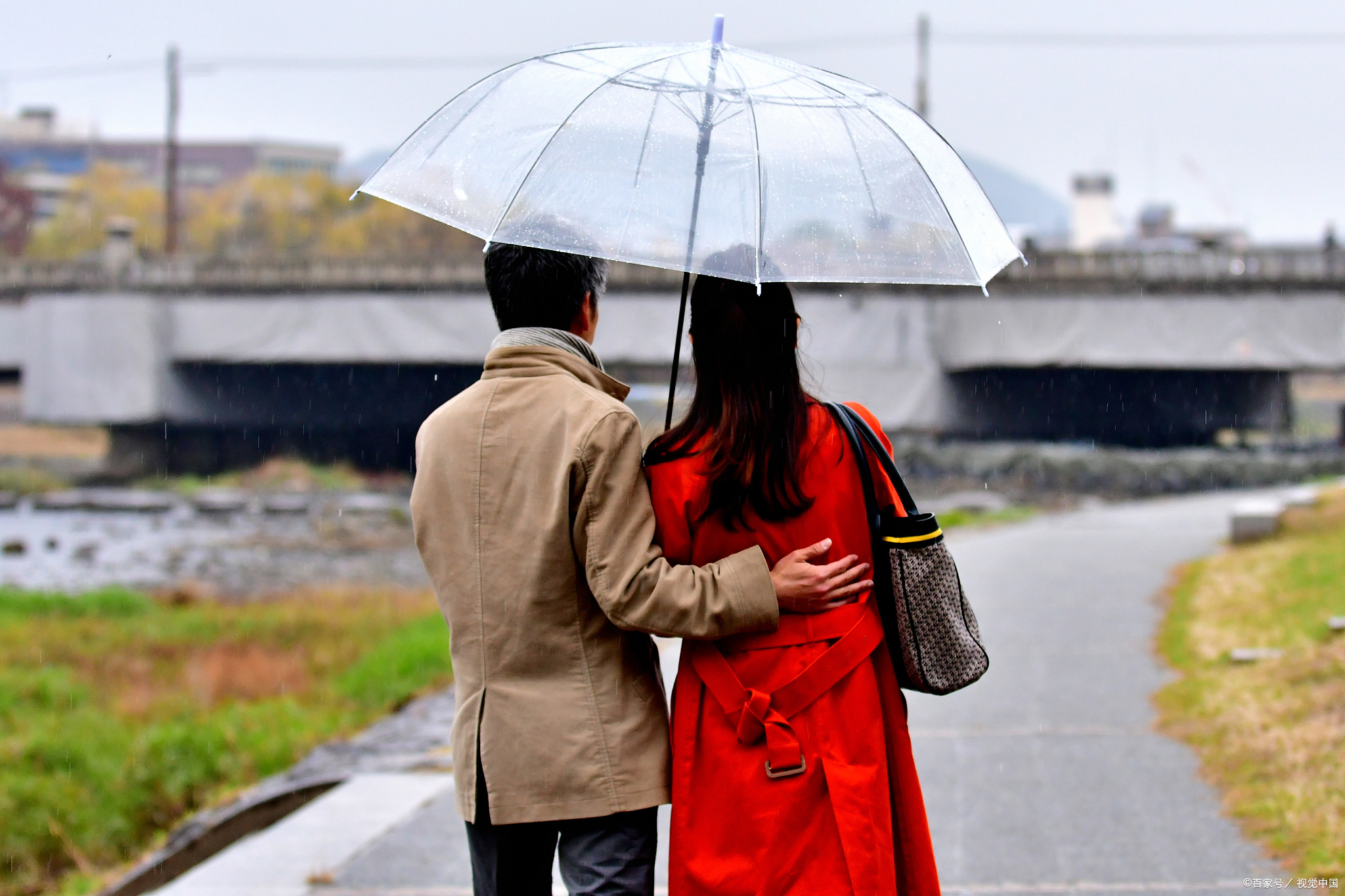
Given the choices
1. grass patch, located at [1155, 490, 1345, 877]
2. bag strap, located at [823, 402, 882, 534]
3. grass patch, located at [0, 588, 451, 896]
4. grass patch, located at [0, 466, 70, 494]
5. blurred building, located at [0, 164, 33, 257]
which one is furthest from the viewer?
blurred building, located at [0, 164, 33, 257]

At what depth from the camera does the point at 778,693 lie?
269 centimetres

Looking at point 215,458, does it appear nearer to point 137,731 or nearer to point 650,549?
point 137,731

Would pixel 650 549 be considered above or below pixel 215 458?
above

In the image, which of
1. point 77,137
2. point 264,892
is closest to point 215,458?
point 264,892

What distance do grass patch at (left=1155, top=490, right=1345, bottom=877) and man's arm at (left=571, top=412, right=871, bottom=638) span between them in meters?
2.85

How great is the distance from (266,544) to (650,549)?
83.3ft

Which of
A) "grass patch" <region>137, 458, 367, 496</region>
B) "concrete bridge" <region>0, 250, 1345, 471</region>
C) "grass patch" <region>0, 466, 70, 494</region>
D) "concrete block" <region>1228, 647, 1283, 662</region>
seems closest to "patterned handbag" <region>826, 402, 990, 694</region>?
"concrete block" <region>1228, 647, 1283, 662</region>

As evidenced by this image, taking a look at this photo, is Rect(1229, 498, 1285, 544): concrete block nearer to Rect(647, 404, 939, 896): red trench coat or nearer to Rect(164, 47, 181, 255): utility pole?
Rect(647, 404, 939, 896): red trench coat

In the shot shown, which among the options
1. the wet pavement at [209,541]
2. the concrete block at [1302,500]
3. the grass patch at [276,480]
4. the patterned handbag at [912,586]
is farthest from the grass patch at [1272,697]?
the grass patch at [276,480]

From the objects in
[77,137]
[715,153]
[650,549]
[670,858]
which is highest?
[77,137]

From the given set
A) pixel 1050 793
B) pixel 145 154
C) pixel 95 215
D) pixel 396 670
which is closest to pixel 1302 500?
pixel 396 670

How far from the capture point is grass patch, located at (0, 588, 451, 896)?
7.89 metres

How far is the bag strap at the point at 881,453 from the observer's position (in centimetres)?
282

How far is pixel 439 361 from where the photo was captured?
3459 centimetres
